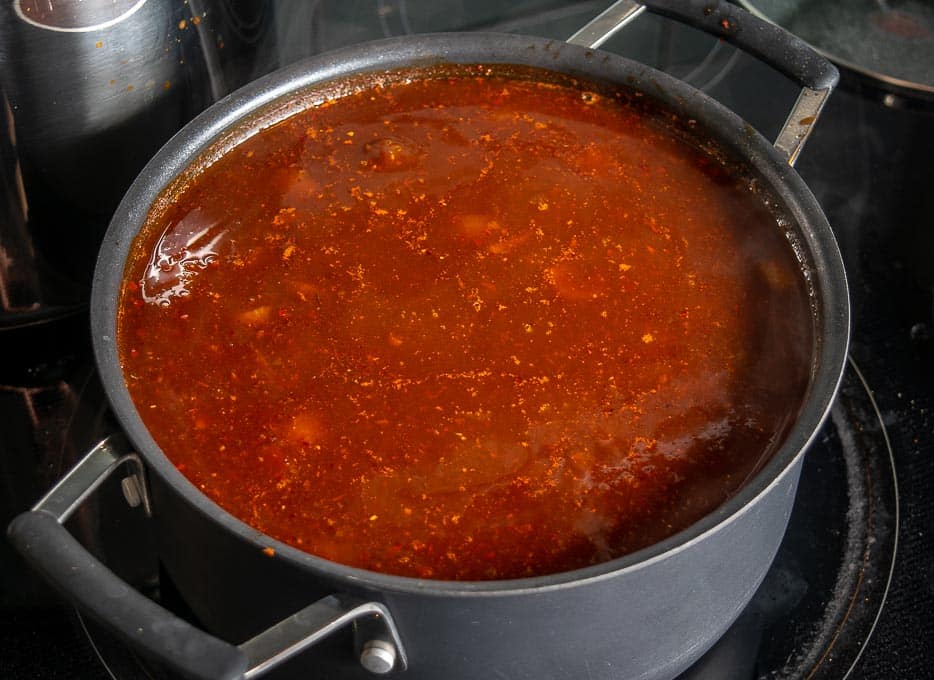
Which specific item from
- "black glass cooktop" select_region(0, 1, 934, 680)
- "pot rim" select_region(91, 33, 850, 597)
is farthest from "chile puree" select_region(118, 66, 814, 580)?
"black glass cooktop" select_region(0, 1, 934, 680)

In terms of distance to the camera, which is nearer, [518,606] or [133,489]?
[518,606]

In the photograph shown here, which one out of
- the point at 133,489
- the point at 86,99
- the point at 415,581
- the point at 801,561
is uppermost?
the point at 86,99

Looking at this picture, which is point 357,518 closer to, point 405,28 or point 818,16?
point 405,28

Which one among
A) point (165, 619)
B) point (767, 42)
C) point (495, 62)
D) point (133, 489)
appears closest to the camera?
point (165, 619)

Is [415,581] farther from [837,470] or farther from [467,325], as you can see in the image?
[837,470]

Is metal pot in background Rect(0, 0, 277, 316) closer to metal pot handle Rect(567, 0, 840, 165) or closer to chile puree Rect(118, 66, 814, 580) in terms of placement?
chile puree Rect(118, 66, 814, 580)

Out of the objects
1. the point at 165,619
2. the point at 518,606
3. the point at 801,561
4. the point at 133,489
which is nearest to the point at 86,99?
the point at 133,489

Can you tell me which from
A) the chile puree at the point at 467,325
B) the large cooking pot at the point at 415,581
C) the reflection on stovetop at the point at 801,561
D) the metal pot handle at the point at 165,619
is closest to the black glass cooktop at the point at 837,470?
the reflection on stovetop at the point at 801,561

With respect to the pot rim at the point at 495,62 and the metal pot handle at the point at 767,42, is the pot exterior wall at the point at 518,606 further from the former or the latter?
the metal pot handle at the point at 767,42

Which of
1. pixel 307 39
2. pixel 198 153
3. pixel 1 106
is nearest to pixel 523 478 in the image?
pixel 198 153
